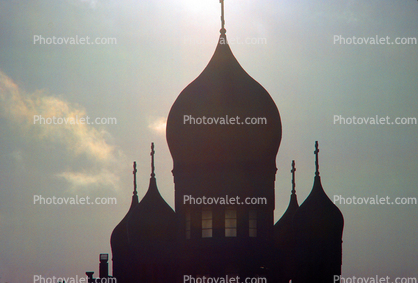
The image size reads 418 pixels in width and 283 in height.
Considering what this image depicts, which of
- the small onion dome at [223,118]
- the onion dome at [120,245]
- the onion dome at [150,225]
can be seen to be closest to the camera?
the small onion dome at [223,118]

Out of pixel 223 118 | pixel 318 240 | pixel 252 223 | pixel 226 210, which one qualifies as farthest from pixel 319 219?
pixel 223 118

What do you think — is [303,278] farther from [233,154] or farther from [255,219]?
[233,154]

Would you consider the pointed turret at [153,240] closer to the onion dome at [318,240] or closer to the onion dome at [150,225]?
the onion dome at [150,225]

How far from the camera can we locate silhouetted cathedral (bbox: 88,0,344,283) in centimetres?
3519

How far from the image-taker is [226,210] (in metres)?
35.5

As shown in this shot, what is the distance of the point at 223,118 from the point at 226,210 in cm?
397

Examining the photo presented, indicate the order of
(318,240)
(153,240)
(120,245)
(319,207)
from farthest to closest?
(120,245) → (153,240) → (319,207) → (318,240)

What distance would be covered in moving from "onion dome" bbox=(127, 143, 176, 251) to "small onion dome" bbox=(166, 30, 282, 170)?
2204 millimetres

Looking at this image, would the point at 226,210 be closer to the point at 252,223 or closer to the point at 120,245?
the point at 252,223

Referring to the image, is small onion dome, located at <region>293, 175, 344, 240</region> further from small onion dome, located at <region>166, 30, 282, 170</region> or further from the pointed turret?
the pointed turret

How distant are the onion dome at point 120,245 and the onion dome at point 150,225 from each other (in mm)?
3399

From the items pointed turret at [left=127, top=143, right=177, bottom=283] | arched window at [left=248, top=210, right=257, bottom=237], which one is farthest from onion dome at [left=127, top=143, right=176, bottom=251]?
arched window at [left=248, top=210, right=257, bottom=237]

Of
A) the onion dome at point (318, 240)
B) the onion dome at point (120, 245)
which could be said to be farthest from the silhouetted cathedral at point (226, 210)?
the onion dome at point (120, 245)

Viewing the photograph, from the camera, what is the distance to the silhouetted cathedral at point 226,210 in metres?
35.2
